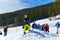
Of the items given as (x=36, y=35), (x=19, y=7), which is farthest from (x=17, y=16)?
(x=36, y=35)

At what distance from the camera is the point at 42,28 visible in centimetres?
257

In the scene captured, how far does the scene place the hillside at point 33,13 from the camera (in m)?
2.56

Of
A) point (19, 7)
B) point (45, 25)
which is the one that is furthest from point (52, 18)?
point (19, 7)

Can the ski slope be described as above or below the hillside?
below

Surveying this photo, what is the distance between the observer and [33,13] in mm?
2576

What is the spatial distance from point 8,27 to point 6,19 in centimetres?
8

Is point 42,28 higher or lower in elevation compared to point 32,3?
lower

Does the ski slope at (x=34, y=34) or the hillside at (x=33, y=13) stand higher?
the hillside at (x=33, y=13)

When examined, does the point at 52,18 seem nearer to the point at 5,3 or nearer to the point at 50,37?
the point at 50,37

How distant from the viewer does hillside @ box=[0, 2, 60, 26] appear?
2.56 m

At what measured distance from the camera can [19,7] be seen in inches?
102

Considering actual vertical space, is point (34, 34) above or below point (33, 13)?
below

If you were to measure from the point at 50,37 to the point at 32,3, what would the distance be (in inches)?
14.0

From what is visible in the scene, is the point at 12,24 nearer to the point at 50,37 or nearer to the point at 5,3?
the point at 5,3
